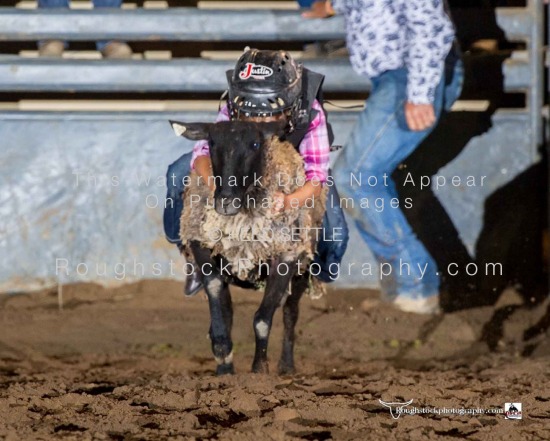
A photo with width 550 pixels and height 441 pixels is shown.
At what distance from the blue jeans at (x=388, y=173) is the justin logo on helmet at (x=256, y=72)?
63.6 inches

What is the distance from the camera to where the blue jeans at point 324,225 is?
5902 millimetres

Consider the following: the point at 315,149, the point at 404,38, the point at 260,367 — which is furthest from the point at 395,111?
the point at 260,367

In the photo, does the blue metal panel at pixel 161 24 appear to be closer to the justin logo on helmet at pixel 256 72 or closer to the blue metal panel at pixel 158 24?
the blue metal panel at pixel 158 24

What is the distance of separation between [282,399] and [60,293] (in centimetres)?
325

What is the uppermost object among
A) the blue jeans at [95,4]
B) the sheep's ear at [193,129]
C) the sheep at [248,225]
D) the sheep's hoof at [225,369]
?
the blue jeans at [95,4]

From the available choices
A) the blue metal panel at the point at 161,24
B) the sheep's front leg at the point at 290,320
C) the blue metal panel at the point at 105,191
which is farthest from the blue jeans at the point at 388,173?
the sheep's front leg at the point at 290,320

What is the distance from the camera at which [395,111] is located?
6668mm

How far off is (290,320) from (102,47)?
2.89m

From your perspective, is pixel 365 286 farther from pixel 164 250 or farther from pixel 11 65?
pixel 11 65

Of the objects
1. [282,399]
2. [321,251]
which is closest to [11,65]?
[321,251]

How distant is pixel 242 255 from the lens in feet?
17.3

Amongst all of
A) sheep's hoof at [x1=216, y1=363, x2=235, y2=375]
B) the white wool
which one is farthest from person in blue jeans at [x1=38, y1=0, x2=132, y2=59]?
sheep's hoof at [x1=216, y1=363, x2=235, y2=375]

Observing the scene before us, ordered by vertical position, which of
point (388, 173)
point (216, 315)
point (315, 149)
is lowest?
point (216, 315)

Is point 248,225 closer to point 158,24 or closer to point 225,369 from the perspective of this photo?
point 225,369
